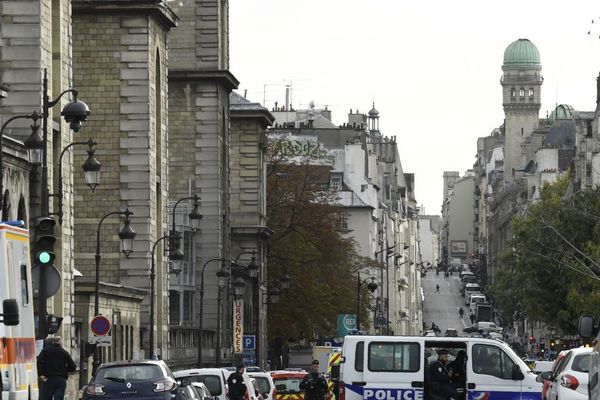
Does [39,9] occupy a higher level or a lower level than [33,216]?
higher

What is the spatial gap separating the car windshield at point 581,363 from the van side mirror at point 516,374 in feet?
16.7

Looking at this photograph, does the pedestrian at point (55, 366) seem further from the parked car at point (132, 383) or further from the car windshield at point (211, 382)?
the car windshield at point (211, 382)

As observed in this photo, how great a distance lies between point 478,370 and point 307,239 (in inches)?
2824

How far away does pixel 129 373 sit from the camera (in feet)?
127

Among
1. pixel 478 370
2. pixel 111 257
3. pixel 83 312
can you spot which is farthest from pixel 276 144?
pixel 478 370

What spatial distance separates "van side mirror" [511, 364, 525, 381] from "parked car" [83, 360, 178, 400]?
25.1 ft

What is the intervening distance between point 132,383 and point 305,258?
75597 millimetres

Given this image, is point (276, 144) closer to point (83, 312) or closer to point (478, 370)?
point (83, 312)

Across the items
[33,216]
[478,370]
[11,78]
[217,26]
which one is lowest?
[478,370]

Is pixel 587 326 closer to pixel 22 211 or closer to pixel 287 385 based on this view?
pixel 22 211

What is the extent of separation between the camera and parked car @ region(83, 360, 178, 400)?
1502 inches

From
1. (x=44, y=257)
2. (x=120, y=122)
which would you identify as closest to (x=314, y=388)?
(x=44, y=257)

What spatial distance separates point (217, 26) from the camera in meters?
97.8

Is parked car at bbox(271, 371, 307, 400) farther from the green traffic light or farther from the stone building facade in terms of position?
the green traffic light
